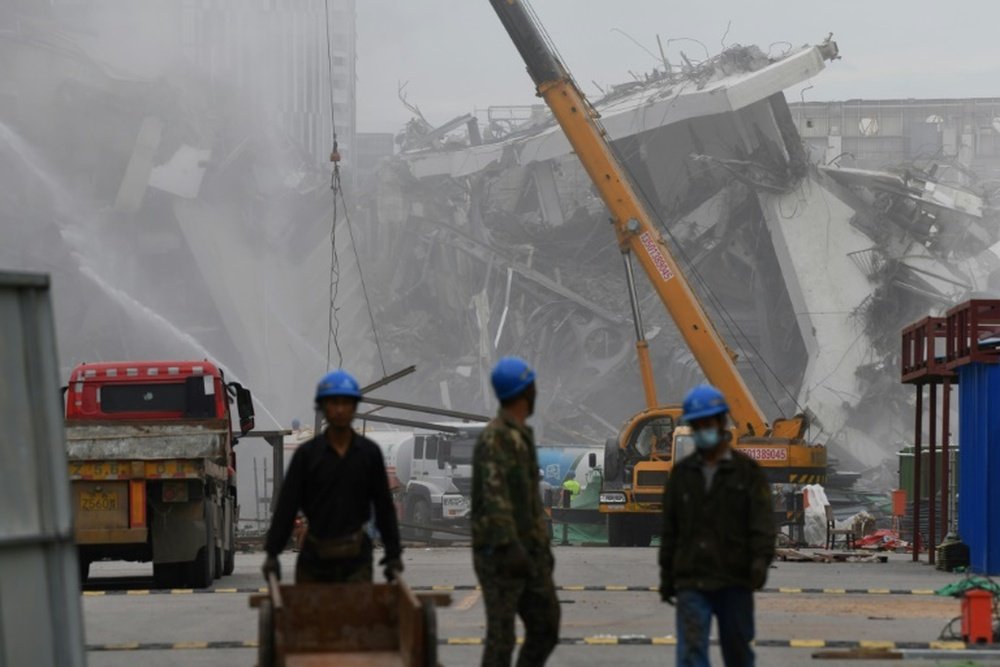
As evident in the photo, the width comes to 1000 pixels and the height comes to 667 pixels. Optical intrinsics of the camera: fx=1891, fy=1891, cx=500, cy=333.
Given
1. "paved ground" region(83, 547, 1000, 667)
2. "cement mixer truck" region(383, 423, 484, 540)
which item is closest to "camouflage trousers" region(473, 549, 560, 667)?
"paved ground" region(83, 547, 1000, 667)

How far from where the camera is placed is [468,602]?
17094mm

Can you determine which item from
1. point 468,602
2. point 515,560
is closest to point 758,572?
point 515,560

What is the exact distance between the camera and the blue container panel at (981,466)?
21.9m

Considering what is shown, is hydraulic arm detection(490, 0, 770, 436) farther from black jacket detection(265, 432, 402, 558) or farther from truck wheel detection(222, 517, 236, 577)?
black jacket detection(265, 432, 402, 558)

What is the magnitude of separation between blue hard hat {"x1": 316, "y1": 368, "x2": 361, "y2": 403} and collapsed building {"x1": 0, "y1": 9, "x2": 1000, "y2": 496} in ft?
160

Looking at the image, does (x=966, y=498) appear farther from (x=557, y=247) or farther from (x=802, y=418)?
(x=557, y=247)

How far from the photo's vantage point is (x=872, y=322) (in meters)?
60.5

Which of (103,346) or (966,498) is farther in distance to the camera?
(103,346)

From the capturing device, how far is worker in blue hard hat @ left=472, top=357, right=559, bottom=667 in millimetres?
8180

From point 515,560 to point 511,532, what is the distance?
13 cm

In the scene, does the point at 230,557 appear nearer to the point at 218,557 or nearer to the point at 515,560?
the point at 218,557

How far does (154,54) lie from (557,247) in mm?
20757

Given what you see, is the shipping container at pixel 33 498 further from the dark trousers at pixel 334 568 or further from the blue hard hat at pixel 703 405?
the blue hard hat at pixel 703 405

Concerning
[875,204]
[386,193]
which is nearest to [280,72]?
[386,193]
